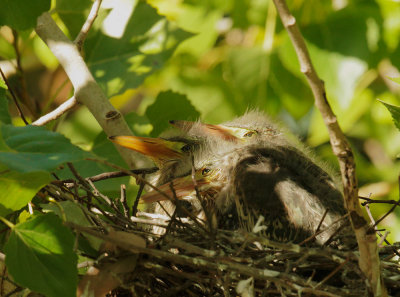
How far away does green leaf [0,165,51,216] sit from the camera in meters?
1.33

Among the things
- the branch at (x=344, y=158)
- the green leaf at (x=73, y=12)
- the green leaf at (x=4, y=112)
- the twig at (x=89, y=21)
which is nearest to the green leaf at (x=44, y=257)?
the green leaf at (x=4, y=112)

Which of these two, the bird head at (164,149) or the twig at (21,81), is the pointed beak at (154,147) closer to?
the bird head at (164,149)

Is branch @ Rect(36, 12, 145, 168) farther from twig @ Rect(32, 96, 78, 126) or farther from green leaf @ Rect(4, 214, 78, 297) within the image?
green leaf @ Rect(4, 214, 78, 297)

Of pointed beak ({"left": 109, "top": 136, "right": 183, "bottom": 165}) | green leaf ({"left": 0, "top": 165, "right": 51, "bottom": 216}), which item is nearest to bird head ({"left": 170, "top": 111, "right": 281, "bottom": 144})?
pointed beak ({"left": 109, "top": 136, "right": 183, "bottom": 165})

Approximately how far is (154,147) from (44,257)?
67 centimetres

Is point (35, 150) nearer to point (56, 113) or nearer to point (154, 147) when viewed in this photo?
point (56, 113)

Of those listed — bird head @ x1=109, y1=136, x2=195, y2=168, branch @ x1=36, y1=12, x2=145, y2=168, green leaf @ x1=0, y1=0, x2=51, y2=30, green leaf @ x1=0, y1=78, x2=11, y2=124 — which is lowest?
bird head @ x1=109, y1=136, x2=195, y2=168

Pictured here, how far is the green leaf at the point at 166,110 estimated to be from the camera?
2305 millimetres

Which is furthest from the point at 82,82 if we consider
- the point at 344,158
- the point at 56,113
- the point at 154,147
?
the point at 344,158

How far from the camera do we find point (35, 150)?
1199 mm

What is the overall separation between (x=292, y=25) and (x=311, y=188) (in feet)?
2.64

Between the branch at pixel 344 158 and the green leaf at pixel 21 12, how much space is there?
0.70 m

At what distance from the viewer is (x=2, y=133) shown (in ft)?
4.10

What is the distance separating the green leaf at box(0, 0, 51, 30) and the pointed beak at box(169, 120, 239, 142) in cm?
68
